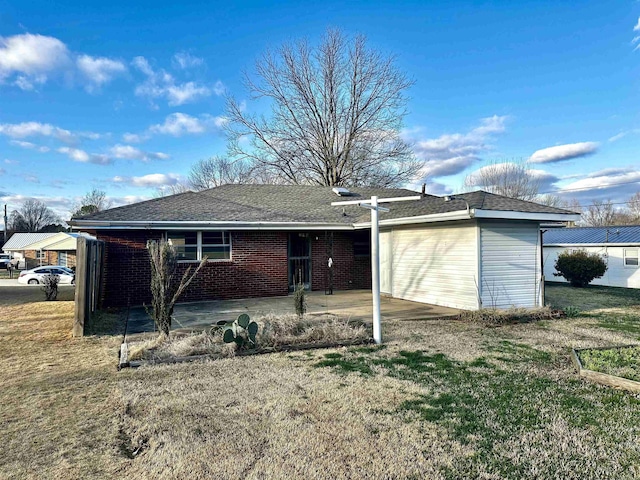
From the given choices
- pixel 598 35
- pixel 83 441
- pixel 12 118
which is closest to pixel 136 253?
pixel 12 118

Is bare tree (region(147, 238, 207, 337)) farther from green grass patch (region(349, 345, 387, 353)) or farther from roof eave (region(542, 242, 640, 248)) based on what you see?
roof eave (region(542, 242, 640, 248))

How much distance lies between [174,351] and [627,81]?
56.8 ft

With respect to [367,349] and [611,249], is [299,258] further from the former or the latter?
[611,249]

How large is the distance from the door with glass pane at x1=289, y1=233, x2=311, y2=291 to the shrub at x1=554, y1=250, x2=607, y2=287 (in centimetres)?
1163

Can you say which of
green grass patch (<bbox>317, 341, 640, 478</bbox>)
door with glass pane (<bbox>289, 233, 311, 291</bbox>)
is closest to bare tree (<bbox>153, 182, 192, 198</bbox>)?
door with glass pane (<bbox>289, 233, 311, 291</bbox>)

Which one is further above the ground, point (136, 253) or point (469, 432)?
point (136, 253)

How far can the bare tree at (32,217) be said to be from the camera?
2203 inches

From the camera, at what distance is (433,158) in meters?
29.7

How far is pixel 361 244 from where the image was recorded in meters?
14.2

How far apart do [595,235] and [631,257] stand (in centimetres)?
265

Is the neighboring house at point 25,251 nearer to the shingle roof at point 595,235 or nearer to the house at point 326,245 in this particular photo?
the house at point 326,245

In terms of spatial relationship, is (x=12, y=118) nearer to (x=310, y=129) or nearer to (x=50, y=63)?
(x=50, y=63)

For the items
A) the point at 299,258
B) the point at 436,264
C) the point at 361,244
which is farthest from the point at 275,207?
the point at 436,264

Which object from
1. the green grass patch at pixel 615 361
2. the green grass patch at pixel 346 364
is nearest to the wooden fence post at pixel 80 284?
the green grass patch at pixel 346 364
